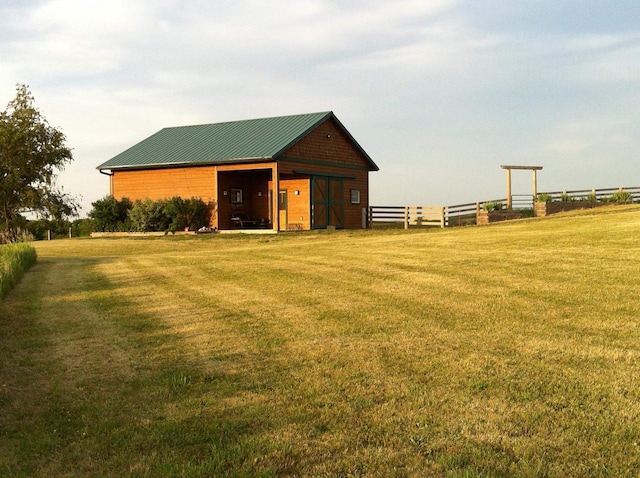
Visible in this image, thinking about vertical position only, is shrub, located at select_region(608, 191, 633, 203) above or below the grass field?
above

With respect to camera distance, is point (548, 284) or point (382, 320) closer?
point (382, 320)

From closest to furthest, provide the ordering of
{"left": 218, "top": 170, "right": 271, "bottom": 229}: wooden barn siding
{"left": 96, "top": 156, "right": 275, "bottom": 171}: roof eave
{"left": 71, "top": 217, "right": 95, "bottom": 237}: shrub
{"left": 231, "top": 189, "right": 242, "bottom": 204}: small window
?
{"left": 96, "top": 156, "right": 275, "bottom": 171}: roof eave, {"left": 231, "top": 189, "right": 242, "bottom": 204}: small window, {"left": 218, "top": 170, "right": 271, "bottom": 229}: wooden barn siding, {"left": 71, "top": 217, "right": 95, "bottom": 237}: shrub

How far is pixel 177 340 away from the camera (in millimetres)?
8672

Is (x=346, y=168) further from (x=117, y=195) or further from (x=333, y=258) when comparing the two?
(x=333, y=258)

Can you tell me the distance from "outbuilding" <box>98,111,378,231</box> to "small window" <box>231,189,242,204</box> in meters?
0.06

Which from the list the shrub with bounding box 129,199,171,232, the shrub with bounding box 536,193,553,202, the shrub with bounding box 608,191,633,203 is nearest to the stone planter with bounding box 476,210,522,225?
the shrub with bounding box 536,193,553,202

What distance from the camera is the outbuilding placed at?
34156 millimetres

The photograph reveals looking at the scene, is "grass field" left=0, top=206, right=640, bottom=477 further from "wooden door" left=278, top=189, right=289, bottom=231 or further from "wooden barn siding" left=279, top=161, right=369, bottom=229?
"wooden barn siding" left=279, top=161, right=369, bottom=229

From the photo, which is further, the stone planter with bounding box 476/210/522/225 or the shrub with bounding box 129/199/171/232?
the stone planter with bounding box 476/210/522/225

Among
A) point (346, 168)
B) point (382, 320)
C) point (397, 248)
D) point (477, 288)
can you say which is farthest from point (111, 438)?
point (346, 168)

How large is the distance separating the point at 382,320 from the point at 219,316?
264 cm

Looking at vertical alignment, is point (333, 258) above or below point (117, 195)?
A: below

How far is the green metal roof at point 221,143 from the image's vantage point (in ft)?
111

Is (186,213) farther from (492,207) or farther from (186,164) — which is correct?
(492,207)
